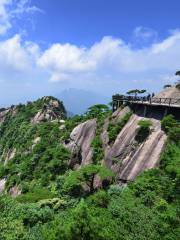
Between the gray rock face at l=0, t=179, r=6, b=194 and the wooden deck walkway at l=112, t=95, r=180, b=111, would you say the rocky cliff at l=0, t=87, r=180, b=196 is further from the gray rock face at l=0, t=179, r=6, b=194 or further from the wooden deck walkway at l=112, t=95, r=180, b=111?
the wooden deck walkway at l=112, t=95, r=180, b=111

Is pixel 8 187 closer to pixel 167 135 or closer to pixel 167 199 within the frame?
pixel 167 135

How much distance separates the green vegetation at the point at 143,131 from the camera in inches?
1839

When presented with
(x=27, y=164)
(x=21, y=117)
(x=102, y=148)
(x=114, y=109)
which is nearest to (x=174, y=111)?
(x=102, y=148)

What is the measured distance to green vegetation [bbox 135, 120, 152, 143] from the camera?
46719 mm

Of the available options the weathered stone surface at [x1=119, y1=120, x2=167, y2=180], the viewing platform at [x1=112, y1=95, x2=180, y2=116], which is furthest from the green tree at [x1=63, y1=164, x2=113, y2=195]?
the viewing platform at [x1=112, y1=95, x2=180, y2=116]

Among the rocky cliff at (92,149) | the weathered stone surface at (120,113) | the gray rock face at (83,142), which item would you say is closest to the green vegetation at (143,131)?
the rocky cliff at (92,149)

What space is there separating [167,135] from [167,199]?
36.3 feet

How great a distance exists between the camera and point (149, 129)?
1849 inches

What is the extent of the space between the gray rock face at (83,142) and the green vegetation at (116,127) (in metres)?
5.51

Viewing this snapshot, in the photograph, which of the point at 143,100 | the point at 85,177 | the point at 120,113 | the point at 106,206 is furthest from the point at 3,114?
the point at 106,206

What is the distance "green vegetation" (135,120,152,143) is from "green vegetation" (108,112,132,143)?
25.6 ft

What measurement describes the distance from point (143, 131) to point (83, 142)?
812 inches

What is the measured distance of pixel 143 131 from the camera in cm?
4725

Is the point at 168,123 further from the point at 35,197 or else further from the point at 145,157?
the point at 35,197
